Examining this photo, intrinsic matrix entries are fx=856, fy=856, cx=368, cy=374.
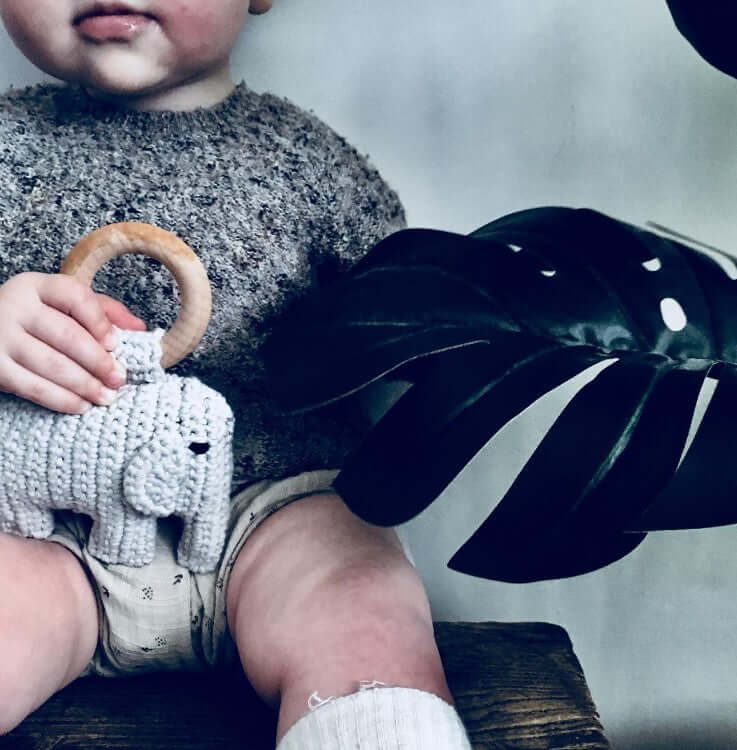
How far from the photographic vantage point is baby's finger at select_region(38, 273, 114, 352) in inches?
23.1

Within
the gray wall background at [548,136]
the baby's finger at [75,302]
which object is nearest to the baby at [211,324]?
the baby's finger at [75,302]

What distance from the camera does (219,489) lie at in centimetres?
63

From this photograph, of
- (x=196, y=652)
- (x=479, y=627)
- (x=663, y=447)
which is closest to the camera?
(x=663, y=447)

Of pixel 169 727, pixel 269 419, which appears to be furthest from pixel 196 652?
pixel 269 419

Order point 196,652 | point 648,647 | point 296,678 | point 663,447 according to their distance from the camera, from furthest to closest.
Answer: point 648,647 < point 196,652 < point 296,678 < point 663,447

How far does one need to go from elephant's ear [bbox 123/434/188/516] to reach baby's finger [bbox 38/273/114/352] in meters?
0.08

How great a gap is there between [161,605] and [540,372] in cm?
36

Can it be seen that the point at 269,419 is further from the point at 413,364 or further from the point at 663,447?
the point at 663,447

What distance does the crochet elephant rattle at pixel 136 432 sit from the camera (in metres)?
0.59

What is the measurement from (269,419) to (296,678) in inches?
9.1

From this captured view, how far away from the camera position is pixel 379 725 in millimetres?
522

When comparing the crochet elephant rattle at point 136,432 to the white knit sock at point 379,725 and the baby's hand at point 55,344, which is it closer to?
the baby's hand at point 55,344

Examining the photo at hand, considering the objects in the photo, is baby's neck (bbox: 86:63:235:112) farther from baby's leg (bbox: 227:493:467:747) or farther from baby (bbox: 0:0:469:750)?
baby's leg (bbox: 227:493:467:747)

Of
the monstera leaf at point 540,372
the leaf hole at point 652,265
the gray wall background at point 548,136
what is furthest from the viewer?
the gray wall background at point 548,136
